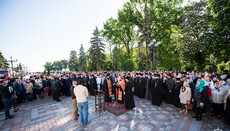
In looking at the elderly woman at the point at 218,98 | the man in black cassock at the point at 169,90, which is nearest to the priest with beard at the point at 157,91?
the man in black cassock at the point at 169,90

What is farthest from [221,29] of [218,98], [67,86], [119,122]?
[67,86]

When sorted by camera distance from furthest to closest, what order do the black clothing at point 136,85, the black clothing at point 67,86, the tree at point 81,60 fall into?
the tree at point 81,60 → the black clothing at point 67,86 → the black clothing at point 136,85

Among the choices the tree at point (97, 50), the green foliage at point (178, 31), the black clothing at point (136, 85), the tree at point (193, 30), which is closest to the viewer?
the black clothing at point (136, 85)

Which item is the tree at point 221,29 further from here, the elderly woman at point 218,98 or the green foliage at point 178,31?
the elderly woman at point 218,98

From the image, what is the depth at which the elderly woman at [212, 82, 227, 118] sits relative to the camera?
5.27 meters

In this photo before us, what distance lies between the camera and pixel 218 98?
530cm

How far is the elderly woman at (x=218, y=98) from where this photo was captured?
17.3 feet

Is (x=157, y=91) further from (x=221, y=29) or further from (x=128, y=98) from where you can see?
(x=221, y=29)

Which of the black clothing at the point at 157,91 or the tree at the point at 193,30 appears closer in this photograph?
the black clothing at the point at 157,91

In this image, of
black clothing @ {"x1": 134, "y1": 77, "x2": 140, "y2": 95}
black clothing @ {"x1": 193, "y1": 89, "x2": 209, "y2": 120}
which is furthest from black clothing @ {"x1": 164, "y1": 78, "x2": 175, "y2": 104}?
black clothing @ {"x1": 134, "y1": 77, "x2": 140, "y2": 95}

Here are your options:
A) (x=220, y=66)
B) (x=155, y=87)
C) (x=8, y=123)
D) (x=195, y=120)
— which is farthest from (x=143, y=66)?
(x=8, y=123)

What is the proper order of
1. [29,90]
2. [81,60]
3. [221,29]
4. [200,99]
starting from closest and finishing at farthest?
[200,99] < [29,90] < [221,29] < [81,60]

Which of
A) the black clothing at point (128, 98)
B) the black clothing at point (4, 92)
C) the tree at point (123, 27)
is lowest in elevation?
the black clothing at point (128, 98)

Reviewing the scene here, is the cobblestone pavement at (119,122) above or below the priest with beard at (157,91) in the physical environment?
below
